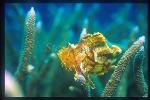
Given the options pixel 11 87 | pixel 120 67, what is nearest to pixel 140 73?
pixel 120 67

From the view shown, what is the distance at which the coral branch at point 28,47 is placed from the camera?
2.93 metres

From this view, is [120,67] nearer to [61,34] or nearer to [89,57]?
[89,57]

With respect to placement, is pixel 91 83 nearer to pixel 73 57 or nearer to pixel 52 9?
pixel 73 57

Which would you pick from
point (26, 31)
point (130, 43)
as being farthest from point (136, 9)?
point (26, 31)

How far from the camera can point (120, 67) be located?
9.27ft

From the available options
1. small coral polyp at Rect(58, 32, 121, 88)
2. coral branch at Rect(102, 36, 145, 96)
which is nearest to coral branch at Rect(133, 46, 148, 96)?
coral branch at Rect(102, 36, 145, 96)

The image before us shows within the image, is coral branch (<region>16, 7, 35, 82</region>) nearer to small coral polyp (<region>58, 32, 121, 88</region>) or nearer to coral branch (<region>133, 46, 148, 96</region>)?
small coral polyp (<region>58, 32, 121, 88</region>)

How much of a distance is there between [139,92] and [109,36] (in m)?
0.55

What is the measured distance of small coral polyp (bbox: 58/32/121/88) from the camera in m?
2.92

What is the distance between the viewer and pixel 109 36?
2998 mm

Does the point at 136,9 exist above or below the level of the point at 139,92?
above

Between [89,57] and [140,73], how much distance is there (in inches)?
17.6

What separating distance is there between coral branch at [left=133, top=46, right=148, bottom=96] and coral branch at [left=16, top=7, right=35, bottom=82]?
887 mm

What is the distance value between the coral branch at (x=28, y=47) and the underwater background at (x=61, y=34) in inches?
1.6
